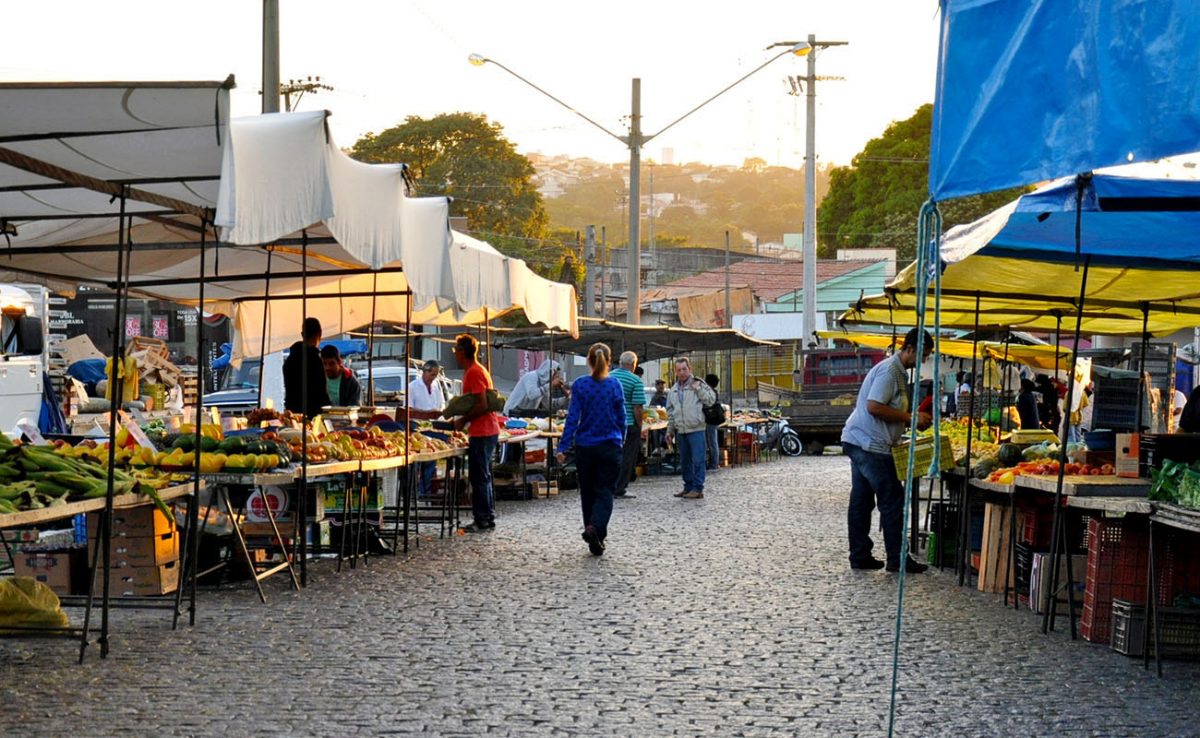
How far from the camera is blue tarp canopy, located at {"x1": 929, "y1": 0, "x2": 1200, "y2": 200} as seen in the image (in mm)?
4555

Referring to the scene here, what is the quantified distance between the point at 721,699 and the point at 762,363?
1926 inches

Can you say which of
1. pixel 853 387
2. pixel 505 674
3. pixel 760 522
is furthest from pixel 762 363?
pixel 505 674

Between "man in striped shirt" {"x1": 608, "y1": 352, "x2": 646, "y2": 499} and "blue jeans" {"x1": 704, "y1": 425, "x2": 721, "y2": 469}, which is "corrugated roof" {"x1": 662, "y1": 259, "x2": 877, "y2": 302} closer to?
"blue jeans" {"x1": 704, "y1": 425, "x2": 721, "y2": 469}

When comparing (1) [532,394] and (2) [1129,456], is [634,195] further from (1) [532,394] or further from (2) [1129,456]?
(2) [1129,456]

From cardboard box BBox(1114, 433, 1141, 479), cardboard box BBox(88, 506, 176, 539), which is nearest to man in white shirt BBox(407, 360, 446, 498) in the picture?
cardboard box BBox(88, 506, 176, 539)

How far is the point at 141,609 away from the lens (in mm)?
10375

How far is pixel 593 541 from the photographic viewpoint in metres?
14.0

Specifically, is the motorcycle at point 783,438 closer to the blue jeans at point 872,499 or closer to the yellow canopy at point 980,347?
the yellow canopy at point 980,347

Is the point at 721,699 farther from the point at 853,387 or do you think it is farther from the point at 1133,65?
the point at 853,387

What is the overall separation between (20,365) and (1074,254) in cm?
1433

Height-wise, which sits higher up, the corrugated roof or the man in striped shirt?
the corrugated roof

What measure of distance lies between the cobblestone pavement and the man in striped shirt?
28.6 feet

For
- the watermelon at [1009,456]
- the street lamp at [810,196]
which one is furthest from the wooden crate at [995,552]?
the street lamp at [810,196]

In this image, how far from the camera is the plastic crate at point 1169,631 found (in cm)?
895
